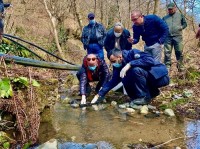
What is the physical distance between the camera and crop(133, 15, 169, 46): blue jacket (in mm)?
6172

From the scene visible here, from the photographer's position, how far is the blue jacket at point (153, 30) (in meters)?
6.17

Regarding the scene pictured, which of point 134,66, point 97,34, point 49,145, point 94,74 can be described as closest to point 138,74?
point 134,66

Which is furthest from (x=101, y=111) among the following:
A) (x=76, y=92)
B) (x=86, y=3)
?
(x=86, y=3)

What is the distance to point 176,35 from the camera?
746 centimetres

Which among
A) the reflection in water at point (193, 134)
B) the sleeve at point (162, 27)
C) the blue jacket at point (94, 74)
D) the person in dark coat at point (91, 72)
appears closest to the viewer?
the reflection in water at point (193, 134)

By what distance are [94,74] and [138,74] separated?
968 millimetres

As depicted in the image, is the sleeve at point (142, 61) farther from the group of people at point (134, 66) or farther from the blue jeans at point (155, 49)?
the blue jeans at point (155, 49)

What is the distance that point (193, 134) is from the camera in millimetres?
4012

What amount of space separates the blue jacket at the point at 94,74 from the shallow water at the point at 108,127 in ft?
2.27

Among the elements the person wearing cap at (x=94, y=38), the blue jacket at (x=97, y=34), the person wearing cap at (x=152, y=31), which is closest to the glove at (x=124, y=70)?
the person wearing cap at (x=152, y=31)

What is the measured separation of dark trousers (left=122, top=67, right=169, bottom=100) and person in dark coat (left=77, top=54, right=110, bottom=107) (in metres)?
0.50

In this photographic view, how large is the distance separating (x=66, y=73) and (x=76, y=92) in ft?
6.78

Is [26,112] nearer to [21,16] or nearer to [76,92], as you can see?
[76,92]

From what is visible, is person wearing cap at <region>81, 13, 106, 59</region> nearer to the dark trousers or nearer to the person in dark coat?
the person in dark coat
